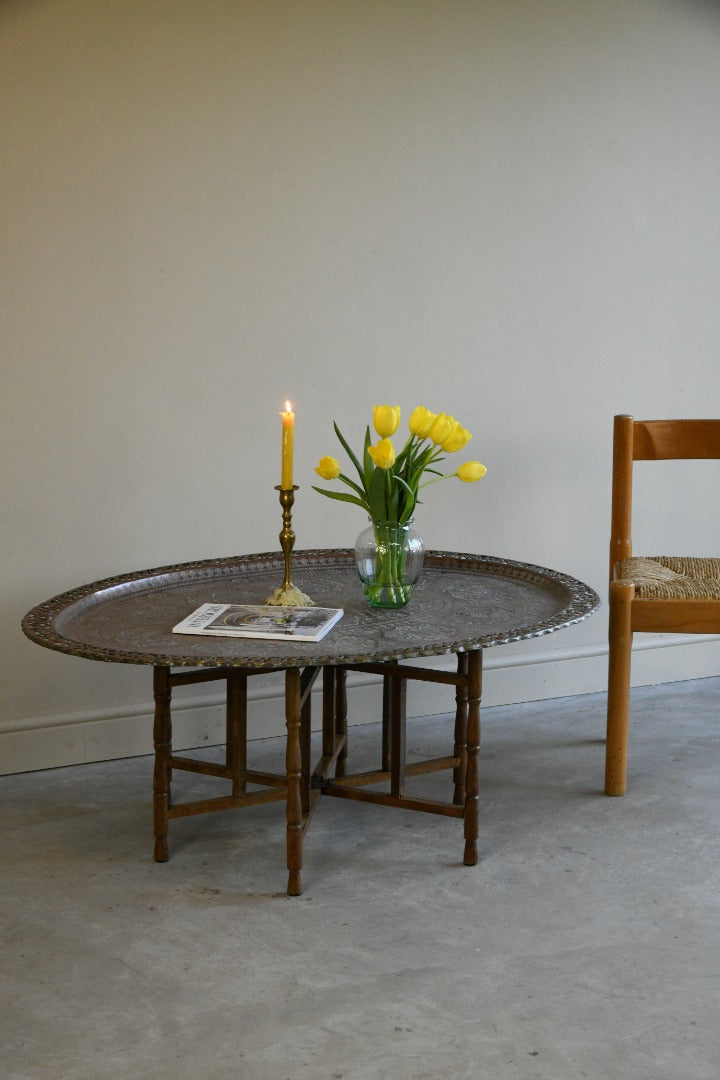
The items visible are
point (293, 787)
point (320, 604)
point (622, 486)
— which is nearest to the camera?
point (293, 787)

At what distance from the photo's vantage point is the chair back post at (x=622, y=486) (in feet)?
9.49

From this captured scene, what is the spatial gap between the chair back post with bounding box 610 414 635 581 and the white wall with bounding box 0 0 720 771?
0.33 m

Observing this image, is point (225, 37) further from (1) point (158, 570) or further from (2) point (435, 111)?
(1) point (158, 570)

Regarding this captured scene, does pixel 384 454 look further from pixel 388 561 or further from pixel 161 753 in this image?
pixel 161 753

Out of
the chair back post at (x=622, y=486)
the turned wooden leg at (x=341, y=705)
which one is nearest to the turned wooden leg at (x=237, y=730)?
the turned wooden leg at (x=341, y=705)

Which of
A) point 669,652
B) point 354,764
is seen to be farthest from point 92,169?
point 669,652

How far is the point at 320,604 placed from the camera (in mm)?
2336

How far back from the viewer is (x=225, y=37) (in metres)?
2.72

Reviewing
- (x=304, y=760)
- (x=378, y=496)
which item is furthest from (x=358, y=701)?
(x=378, y=496)

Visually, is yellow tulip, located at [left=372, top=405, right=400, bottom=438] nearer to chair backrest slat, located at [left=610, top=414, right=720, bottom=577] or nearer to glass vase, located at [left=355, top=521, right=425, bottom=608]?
glass vase, located at [left=355, top=521, right=425, bottom=608]

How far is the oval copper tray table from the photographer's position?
2021mm

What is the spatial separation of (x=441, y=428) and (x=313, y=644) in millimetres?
494

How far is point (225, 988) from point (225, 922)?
22cm

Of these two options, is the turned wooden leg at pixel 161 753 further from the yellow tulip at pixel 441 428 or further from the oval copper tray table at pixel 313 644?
the yellow tulip at pixel 441 428
